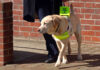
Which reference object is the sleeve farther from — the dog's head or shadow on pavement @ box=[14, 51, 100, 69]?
shadow on pavement @ box=[14, 51, 100, 69]

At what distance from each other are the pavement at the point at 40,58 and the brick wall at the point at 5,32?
22cm

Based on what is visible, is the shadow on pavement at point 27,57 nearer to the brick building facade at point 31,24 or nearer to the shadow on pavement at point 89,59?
the brick building facade at point 31,24

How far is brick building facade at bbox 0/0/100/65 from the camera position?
285 inches

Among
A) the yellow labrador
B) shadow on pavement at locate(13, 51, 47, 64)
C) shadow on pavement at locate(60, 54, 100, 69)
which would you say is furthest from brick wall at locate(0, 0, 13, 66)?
shadow on pavement at locate(60, 54, 100, 69)

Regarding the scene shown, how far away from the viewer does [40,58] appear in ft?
25.6

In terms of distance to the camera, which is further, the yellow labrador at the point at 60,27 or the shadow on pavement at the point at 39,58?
the shadow on pavement at the point at 39,58

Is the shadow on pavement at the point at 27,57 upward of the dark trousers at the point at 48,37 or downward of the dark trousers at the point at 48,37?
downward

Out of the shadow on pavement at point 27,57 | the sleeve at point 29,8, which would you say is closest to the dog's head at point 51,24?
the sleeve at point 29,8

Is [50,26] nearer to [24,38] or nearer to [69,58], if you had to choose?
[69,58]

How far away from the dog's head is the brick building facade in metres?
1.08

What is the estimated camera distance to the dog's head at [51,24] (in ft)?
21.3

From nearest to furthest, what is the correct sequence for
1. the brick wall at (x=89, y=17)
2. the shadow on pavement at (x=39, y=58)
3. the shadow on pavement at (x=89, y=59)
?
the shadow on pavement at (x=89, y=59) → the shadow on pavement at (x=39, y=58) → the brick wall at (x=89, y=17)

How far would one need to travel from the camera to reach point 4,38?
7.24m

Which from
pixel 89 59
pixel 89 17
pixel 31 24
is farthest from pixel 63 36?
pixel 31 24
